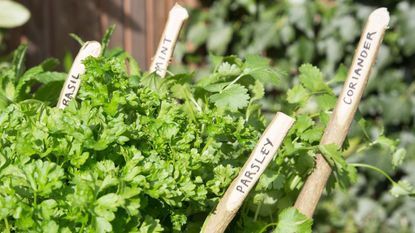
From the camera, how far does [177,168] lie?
110 centimetres

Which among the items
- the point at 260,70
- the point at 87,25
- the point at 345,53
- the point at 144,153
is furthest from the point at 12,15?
the point at 345,53

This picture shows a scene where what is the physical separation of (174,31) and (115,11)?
2470 mm

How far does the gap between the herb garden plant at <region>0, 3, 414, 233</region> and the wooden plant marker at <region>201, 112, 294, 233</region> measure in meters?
0.04

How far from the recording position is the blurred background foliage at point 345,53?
10.6ft

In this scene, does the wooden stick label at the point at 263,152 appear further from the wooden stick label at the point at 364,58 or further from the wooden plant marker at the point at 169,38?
the wooden plant marker at the point at 169,38

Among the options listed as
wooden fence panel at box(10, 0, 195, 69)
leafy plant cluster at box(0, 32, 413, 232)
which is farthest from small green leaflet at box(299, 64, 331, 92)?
wooden fence panel at box(10, 0, 195, 69)

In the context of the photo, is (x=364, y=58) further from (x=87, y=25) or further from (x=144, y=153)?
(x=87, y=25)

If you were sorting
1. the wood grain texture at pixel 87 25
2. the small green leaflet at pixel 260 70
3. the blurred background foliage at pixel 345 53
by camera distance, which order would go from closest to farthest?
the small green leaflet at pixel 260 70 < the blurred background foliage at pixel 345 53 < the wood grain texture at pixel 87 25

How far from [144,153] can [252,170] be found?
165mm

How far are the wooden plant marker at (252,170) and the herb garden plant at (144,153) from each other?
0.04 m

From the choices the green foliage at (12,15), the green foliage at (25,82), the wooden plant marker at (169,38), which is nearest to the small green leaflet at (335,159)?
the wooden plant marker at (169,38)

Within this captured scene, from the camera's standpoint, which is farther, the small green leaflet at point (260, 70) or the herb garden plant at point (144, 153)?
the small green leaflet at point (260, 70)

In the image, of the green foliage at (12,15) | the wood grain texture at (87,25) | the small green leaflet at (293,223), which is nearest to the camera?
the small green leaflet at (293,223)

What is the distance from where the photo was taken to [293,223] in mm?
1187
